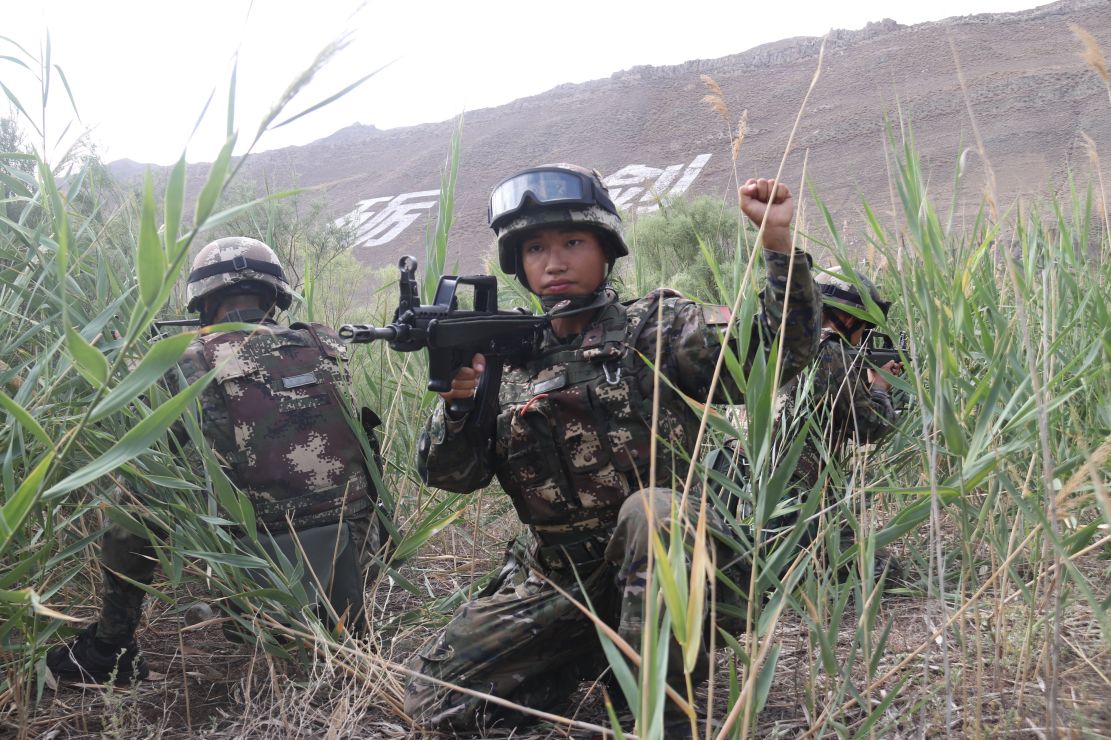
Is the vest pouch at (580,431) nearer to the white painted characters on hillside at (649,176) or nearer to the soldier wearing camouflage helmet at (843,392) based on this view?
the soldier wearing camouflage helmet at (843,392)

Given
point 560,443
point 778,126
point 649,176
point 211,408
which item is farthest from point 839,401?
point 778,126

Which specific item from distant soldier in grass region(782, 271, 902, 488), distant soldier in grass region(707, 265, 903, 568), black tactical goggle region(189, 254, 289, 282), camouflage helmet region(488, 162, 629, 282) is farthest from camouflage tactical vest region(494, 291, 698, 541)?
black tactical goggle region(189, 254, 289, 282)

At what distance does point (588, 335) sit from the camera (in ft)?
7.72

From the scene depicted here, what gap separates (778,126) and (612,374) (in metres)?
21.9

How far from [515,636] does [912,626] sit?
40.7 inches

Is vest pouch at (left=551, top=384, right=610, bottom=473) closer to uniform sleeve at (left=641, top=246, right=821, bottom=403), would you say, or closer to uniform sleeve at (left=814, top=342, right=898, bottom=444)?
uniform sleeve at (left=641, top=246, right=821, bottom=403)

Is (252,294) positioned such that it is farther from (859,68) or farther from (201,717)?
(859,68)

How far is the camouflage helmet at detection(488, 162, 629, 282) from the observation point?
7.82 ft

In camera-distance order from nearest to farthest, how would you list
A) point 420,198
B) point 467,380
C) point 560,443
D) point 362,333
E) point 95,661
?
point 362,333, point 467,380, point 560,443, point 95,661, point 420,198

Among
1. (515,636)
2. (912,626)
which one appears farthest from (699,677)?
(912,626)

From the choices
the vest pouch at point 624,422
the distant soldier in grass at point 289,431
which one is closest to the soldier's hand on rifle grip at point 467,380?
the vest pouch at point 624,422

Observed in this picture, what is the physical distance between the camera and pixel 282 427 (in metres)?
2.97

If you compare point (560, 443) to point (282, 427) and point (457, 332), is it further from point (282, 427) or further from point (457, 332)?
point (282, 427)

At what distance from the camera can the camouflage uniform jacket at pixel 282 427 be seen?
291 centimetres
